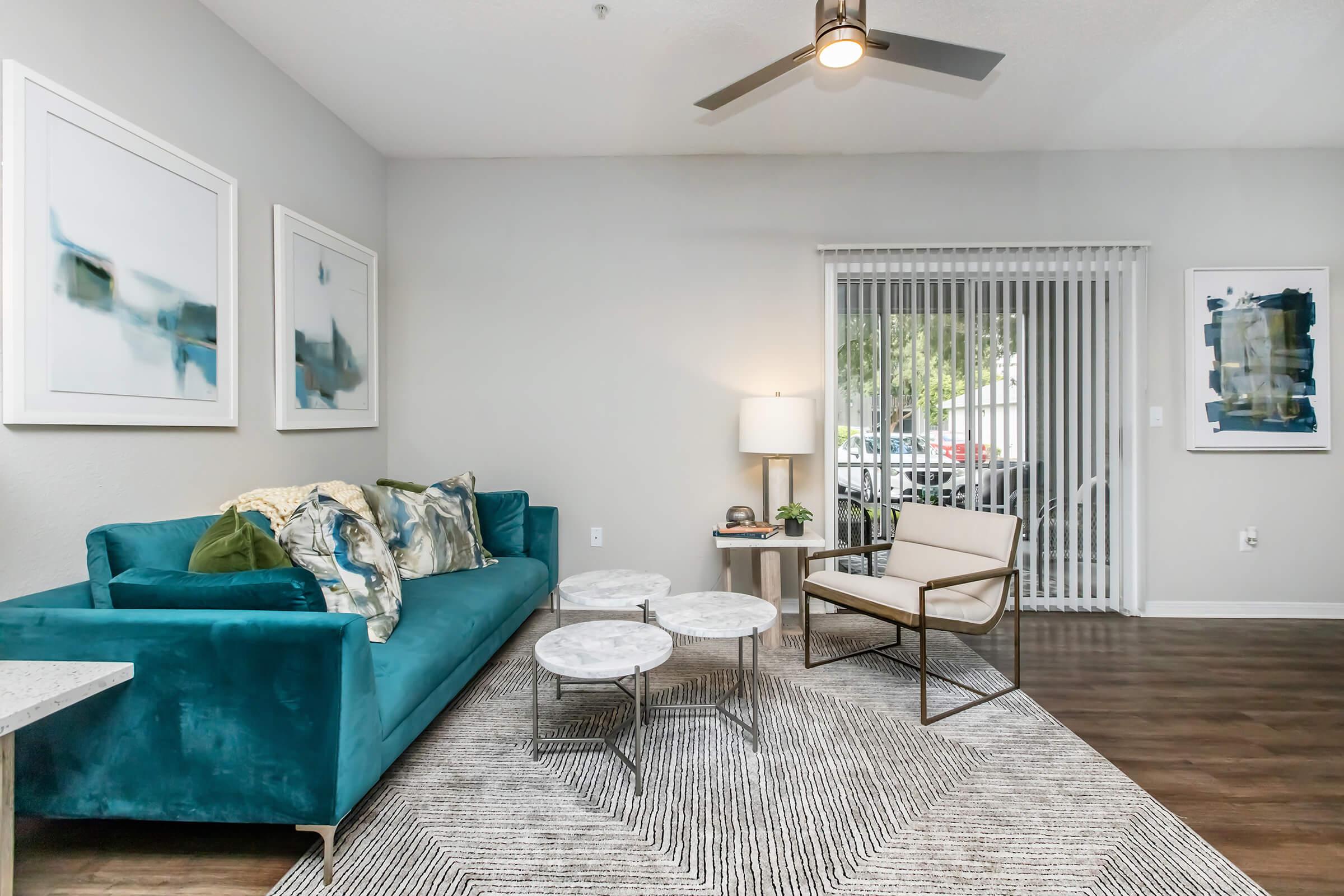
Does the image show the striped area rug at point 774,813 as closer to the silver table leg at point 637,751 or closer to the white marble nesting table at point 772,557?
the silver table leg at point 637,751

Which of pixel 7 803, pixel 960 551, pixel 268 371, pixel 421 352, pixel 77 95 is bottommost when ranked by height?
pixel 7 803

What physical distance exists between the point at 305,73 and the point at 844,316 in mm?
3066

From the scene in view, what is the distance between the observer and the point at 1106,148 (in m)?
3.72

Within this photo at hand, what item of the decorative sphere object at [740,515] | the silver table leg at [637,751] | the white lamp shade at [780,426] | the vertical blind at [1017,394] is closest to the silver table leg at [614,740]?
the silver table leg at [637,751]

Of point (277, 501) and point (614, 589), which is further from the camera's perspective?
point (614, 589)

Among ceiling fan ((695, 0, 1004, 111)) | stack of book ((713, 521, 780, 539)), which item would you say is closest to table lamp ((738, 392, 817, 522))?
stack of book ((713, 521, 780, 539))

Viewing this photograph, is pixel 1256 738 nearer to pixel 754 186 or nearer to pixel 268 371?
pixel 754 186

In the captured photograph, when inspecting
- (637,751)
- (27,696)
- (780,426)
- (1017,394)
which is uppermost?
(1017,394)

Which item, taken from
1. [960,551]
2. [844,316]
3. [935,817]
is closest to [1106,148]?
[844,316]

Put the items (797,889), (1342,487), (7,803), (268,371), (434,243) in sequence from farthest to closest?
1. (434,243)
2. (1342,487)
3. (268,371)
4. (797,889)
5. (7,803)

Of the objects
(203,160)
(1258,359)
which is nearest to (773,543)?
(203,160)

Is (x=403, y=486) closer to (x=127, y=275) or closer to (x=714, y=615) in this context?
(x=127, y=275)

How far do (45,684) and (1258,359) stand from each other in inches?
213

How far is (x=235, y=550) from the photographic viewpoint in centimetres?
179
